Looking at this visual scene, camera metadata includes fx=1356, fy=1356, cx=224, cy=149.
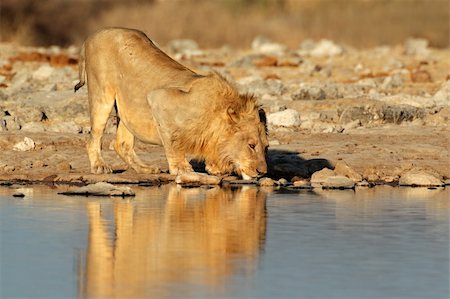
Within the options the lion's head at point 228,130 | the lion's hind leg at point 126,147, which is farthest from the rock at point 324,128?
the lion's head at point 228,130

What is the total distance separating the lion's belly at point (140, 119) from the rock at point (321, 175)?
166 cm

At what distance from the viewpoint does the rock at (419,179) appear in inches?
563

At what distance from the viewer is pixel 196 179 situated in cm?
A: 1380

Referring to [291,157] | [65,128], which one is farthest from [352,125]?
[65,128]

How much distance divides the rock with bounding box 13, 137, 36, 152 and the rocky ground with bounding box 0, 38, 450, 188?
0.01 meters

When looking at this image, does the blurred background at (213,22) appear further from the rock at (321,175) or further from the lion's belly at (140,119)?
the rock at (321,175)

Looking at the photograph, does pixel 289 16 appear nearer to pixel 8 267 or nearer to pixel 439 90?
pixel 439 90

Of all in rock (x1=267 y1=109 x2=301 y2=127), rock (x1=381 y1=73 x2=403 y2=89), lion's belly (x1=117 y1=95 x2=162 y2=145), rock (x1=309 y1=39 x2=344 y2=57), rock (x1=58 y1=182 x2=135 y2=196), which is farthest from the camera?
rock (x1=309 y1=39 x2=344 y2=57)

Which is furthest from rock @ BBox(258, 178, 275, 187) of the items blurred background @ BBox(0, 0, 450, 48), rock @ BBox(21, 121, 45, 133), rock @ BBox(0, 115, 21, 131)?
blurred background @ BBox(0, 0, 450, 48)

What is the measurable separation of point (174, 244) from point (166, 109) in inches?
158

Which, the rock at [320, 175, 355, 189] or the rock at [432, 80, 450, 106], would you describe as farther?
the rock at [432, 80, 450, 106]

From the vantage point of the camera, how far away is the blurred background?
40219mm

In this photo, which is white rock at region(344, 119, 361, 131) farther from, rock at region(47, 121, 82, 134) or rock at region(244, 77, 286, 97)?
Result: rock at region(47, 121, 82, 134)

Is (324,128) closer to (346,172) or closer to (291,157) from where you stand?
(291,157)
